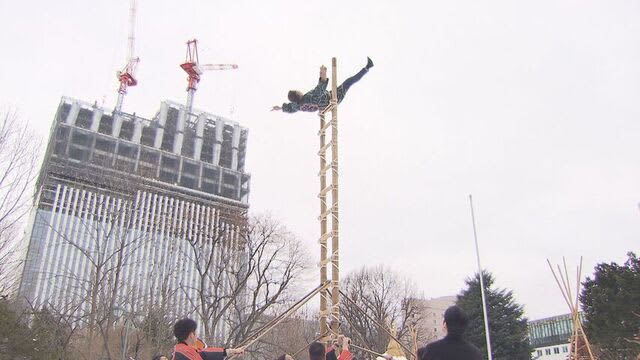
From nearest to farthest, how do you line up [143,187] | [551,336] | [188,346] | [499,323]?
[188,346] < [143,187] < [499,323] < [551,336]

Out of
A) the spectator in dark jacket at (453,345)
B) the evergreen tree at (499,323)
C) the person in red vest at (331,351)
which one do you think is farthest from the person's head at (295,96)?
the evergreen tree at (499,323)

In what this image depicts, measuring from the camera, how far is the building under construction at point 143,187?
27875 millimetres

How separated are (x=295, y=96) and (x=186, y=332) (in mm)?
6526

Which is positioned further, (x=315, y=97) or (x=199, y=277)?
(x=199, y=277)

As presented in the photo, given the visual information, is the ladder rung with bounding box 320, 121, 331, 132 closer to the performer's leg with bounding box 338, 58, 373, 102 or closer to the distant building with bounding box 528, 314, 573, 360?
the performer's leg with bounding box 338, 58, 373, 102

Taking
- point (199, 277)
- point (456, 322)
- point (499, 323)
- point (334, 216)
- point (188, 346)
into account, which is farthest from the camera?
point (199, 277)

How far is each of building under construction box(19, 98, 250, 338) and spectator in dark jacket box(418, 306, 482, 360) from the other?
20.2 metres

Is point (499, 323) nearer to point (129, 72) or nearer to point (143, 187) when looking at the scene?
point (143, 187)

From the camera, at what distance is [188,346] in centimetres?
588

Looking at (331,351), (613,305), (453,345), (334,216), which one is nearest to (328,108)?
(334,216)

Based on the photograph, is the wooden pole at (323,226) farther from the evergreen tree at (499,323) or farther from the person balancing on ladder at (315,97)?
the evergreen tree at (499,323)

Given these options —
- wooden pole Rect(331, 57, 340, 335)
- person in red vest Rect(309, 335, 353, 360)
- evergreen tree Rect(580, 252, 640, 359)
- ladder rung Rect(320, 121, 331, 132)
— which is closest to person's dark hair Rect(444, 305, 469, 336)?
person in red vest Rect(309, 335, 353, 360)

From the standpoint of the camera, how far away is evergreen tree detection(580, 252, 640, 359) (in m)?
23.0

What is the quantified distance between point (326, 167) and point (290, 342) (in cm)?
2922
